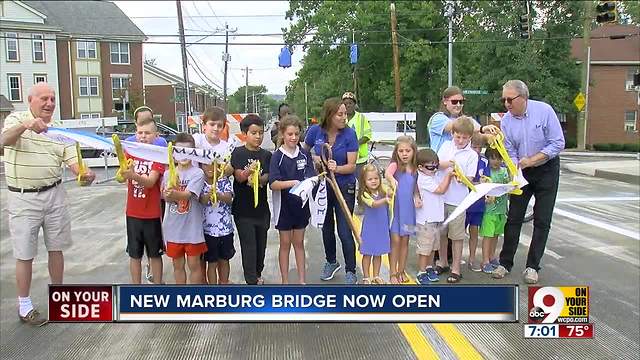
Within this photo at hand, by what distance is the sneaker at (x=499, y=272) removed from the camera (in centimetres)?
565

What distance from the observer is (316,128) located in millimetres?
5336

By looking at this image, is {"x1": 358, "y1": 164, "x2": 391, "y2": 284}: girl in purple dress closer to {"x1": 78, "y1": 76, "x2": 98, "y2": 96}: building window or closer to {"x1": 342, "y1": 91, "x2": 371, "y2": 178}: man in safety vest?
{"x1": 342, "y1": 91, "x2": 371, "y2": 178}: man in safety vest

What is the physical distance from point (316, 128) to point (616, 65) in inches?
1605

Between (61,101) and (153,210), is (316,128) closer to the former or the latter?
(153,210)

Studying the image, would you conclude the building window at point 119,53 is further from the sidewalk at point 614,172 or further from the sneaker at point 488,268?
the sneaker at point 488,268

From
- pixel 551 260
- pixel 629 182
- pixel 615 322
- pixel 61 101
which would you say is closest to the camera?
pixel 615 322

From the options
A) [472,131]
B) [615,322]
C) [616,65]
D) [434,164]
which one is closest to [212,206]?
[434,164]

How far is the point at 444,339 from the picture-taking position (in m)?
4.15

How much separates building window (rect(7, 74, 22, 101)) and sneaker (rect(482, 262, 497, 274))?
44957mm

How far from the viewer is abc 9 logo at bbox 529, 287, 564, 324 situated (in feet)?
6.60

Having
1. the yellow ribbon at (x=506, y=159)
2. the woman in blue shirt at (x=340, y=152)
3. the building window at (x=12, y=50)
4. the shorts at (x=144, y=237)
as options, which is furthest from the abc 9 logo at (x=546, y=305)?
the building window at (x=12, y=50)

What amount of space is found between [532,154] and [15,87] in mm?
45695

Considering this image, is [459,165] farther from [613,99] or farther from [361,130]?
[613,99]

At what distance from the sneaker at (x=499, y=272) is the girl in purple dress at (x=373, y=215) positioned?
1.28 meters
